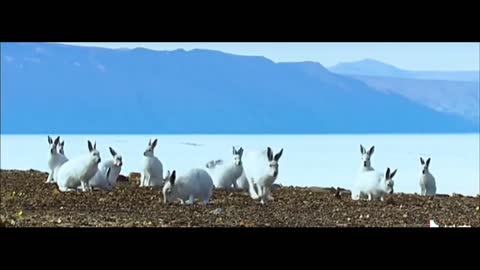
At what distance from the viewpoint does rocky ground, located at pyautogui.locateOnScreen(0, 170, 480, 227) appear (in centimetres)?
506

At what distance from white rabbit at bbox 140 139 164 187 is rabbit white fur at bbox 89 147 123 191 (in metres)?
0.21

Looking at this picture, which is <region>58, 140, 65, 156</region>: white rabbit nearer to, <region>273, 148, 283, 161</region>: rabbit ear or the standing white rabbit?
<region>273, 148, 283, 161</region>: rabbit ear

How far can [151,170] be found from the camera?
6059 millimetres

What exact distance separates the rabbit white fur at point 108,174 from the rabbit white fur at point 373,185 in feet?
5.58

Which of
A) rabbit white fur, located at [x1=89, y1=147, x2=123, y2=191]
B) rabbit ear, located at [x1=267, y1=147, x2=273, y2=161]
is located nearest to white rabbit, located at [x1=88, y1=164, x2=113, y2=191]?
rabbit white fur, located at [x1=89, y1=147, x2=123, y2=191]

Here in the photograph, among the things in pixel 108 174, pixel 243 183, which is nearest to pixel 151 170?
pixel 108 174

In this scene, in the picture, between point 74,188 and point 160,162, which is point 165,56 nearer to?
point 160,162

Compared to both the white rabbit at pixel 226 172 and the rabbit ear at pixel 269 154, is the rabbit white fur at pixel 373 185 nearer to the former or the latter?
the rabbit ear at pixel 269 154

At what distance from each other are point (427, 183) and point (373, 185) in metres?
0.37

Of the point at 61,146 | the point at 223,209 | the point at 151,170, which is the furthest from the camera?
the point at 61,146

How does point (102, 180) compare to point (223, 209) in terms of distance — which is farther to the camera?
point (102, 180)

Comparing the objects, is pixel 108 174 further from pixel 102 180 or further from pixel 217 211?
pixel 217 211
